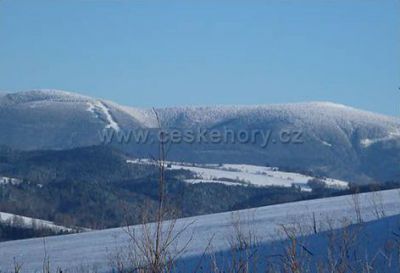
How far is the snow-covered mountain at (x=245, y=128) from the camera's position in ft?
255

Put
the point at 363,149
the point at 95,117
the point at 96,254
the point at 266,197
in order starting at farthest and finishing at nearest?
1. the point at 95,117
2. the point at 363,149
3. the point at 266,197
4. the point at 96,254

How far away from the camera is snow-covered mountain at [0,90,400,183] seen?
77875 millimetres

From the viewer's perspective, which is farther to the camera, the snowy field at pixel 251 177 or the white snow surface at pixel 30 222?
the snowy field at pixel 251 177

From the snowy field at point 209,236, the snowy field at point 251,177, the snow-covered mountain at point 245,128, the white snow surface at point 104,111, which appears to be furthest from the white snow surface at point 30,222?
the white snow surface at point 104,111

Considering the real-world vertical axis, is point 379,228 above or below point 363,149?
above

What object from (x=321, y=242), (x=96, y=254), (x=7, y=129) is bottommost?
(x=7, y=129)

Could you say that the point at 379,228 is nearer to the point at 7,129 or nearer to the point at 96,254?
the point at 96,254

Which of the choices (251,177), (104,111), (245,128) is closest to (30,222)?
(251,177)

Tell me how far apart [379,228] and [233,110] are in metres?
100

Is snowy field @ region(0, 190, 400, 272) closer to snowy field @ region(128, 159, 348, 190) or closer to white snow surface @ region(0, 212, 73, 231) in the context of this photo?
white snow surface @ region(0, 212, 73, 231)

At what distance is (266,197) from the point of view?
45406 mm

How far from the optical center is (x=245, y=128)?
298ft

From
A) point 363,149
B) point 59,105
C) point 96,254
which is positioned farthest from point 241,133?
point 96,254

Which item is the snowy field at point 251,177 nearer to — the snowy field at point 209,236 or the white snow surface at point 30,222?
the white snow surface at point 30,222
